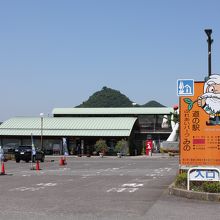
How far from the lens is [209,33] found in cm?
2130

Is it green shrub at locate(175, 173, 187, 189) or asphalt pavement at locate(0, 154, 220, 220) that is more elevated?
green shrub at locate(175, 173, 187, 189)

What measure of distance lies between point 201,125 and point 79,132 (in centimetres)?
5832

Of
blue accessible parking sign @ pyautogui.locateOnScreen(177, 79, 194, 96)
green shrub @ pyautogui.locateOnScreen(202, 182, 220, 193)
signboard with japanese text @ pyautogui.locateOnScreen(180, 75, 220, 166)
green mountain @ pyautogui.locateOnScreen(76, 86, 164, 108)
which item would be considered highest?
green mountain @ pyautogui.locateOnScreen(76, 86, 164, 108)

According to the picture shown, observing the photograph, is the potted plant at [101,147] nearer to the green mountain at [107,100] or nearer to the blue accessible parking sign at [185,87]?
the blue accessible parking sign at [185,87]

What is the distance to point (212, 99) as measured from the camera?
15.5 m

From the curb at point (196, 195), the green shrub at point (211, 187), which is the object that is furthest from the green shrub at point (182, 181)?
the green shrub at point (211, 187)

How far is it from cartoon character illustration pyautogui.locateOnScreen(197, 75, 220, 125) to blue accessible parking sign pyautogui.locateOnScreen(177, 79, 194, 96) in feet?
1.27

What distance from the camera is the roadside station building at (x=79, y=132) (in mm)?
73125

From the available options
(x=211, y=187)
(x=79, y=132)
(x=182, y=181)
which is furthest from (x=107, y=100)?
(x=211, y=187)

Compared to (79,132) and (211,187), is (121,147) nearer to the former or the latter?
(79,132)

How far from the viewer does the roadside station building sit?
73.1 m

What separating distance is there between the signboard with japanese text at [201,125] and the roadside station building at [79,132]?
55.5 m

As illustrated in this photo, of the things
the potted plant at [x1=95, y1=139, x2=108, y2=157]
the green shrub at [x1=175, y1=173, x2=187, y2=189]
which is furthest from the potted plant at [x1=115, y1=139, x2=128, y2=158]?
the green shrub at [x1=175, y1=173, x2=187, y2=189]

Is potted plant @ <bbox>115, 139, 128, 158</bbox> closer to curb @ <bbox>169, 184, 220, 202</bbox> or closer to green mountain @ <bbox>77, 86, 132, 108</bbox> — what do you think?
curb @ <bbox>169, 184, 220, 202</bbox>
